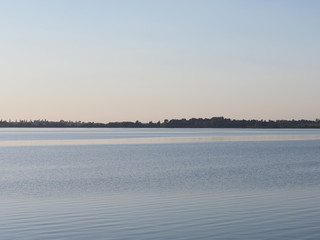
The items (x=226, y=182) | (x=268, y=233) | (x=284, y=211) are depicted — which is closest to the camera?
(x=268, y=233)

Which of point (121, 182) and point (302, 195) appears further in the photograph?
point (121, 182)

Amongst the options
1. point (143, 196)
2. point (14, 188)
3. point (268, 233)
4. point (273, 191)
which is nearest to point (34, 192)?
point (14, 188)

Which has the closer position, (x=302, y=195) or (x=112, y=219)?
(x=112, y=219)

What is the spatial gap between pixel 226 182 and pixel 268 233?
39.8 ft

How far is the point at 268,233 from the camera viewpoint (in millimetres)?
13336

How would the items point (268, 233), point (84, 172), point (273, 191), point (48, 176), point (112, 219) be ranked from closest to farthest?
point (268, 233) → point (112, 219) → point (273, 191) → point (48, 176) → point (84, 172)

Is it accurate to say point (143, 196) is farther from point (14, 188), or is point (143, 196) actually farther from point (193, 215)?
point (14, 188)

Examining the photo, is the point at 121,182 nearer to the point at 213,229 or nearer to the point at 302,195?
the point at 302,195

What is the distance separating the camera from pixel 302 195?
20375 millimetres

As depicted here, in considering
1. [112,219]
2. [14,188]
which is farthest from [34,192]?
[112,219]

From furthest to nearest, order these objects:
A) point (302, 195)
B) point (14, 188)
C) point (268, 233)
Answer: point (14, 188), point (302, 195), point (268, 233)

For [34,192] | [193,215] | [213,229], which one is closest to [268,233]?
[213,229]

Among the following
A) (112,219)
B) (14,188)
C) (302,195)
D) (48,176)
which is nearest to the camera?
(112,219)

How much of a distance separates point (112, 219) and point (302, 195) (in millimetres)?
8565
